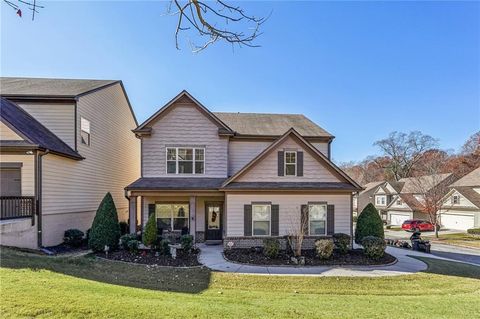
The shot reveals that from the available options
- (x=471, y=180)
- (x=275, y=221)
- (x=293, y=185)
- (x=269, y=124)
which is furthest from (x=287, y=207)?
(x=471, y=180)

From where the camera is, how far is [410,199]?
129ft

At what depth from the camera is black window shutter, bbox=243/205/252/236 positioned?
13.9 m

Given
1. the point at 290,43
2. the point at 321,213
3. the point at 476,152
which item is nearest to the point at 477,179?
the point at 476,152

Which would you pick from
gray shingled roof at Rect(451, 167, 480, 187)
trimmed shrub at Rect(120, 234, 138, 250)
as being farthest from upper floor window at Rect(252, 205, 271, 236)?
gray shingled roof at Rect(451, 167, 480, 187)

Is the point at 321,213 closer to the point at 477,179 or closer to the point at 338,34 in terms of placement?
the point at 338,34

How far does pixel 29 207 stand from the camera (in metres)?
12.0

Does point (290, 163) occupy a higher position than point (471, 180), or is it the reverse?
point (290, 163)

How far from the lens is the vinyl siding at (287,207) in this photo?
45.9 feet

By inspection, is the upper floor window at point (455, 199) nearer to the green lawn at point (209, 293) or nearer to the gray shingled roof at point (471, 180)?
the gray shingled roof at point (471, 180)

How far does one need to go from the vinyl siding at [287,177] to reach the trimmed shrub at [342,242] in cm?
283

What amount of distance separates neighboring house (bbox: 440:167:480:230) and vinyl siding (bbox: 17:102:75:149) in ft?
128

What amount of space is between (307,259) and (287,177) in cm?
416

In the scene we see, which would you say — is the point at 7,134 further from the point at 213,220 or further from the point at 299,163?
the point at 299,163

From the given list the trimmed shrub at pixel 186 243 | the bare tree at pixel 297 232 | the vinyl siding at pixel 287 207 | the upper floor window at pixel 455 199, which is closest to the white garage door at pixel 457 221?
the upper floor window at pixel 455 199
